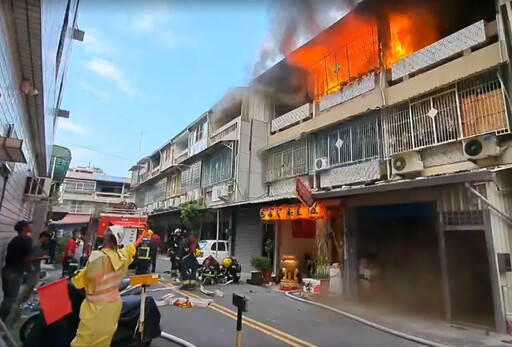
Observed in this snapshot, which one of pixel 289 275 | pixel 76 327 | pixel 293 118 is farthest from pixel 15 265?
pixel 293 118

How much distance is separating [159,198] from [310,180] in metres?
21.1

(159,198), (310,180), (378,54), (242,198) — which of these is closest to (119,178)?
(159,198)

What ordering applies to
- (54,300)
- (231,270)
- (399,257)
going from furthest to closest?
1. (231,270)
2. (399,257)
3. (54,300)

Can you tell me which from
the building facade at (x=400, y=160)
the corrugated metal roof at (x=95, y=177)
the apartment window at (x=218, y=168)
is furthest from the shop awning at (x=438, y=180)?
the corrugated metal roof at (x=95, y=177)

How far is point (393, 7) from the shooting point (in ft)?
38.8

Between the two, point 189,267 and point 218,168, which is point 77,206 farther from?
point 189,267

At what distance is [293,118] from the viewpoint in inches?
639

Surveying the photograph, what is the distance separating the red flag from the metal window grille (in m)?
9.35

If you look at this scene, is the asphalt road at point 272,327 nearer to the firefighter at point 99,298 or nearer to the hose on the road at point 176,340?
the hose on the road at point 176,340

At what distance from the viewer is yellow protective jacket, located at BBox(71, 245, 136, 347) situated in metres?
3.46

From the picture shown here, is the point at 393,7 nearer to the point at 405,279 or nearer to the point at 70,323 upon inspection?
the point at 405,279

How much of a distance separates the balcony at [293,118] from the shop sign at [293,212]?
475 cm

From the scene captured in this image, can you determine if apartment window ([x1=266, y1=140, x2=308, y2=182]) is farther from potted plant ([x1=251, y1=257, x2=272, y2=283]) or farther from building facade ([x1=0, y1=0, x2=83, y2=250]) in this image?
building facade ([x1=0, y1=0, x2=83, y2=250])

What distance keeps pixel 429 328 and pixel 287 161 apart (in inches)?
397
